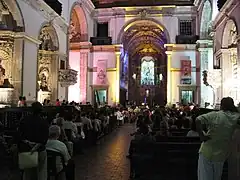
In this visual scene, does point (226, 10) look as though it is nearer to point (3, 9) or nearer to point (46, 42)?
point (46, 42)

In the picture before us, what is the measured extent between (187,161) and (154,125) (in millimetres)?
4206

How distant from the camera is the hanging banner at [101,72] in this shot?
2908cm

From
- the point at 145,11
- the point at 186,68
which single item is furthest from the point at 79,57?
the point at 186,68

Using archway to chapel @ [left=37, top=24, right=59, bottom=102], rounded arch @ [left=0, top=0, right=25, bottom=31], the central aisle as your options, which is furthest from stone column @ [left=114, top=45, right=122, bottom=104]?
the central aisle

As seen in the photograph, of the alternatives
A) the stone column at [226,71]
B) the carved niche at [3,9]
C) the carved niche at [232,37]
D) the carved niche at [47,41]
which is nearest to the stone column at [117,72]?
the carved niche at [47,41]

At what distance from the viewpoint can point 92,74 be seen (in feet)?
96.5

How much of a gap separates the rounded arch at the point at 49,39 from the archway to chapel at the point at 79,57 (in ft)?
28.9

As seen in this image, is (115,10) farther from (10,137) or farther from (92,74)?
(10,137)

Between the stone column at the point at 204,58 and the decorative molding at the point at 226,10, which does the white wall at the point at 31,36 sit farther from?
the stone column at the point at 204,58

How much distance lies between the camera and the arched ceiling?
31.7m

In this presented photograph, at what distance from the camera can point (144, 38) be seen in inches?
1624

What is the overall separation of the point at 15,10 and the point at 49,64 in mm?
5319

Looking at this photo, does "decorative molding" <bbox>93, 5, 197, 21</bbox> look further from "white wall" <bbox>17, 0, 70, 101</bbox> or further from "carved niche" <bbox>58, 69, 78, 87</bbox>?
"white wall" <bbox>17, 0, 70, 101</bbox>

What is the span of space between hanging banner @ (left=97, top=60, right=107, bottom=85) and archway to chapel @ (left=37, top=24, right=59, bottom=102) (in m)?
10.1
